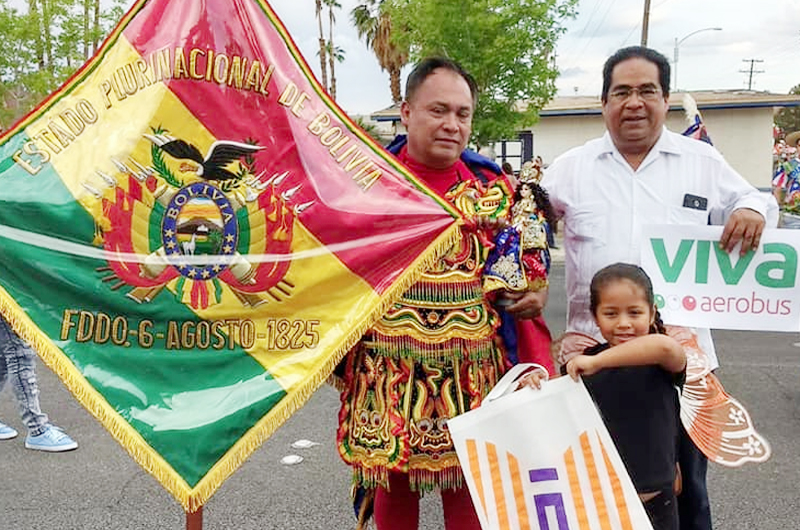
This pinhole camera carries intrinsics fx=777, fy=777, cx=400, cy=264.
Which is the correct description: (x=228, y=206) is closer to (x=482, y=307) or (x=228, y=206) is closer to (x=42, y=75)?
(x=482, y=307)

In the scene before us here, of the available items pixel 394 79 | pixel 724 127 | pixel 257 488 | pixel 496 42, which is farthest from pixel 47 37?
pixel 724 127

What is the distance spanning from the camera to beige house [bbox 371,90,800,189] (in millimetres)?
21625

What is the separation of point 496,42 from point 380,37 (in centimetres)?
1484

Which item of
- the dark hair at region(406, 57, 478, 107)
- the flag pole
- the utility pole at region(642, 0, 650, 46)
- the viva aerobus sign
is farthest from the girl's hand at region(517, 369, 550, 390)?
the utility pole at region(642, 0, 650, 46)

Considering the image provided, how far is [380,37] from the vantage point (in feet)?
89.9

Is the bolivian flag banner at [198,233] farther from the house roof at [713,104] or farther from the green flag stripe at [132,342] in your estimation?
the house roof at [713,104]

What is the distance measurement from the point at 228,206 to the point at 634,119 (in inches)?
48.6

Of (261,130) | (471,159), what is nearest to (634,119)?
(471,159)

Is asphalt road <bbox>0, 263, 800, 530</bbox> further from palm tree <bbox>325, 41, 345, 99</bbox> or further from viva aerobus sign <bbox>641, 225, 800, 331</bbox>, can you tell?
palm tree <bbox>325, 41, 345, 99</bbox>

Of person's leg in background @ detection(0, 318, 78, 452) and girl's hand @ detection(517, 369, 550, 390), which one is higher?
girl's hand @ detection(517, 369, 550, 390)

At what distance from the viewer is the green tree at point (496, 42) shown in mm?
13469

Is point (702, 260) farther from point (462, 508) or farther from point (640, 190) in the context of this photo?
point (462, 508)

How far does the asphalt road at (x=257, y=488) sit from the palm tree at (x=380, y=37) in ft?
75.5

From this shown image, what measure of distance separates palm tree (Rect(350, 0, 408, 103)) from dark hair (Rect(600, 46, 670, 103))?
24.7 metres
